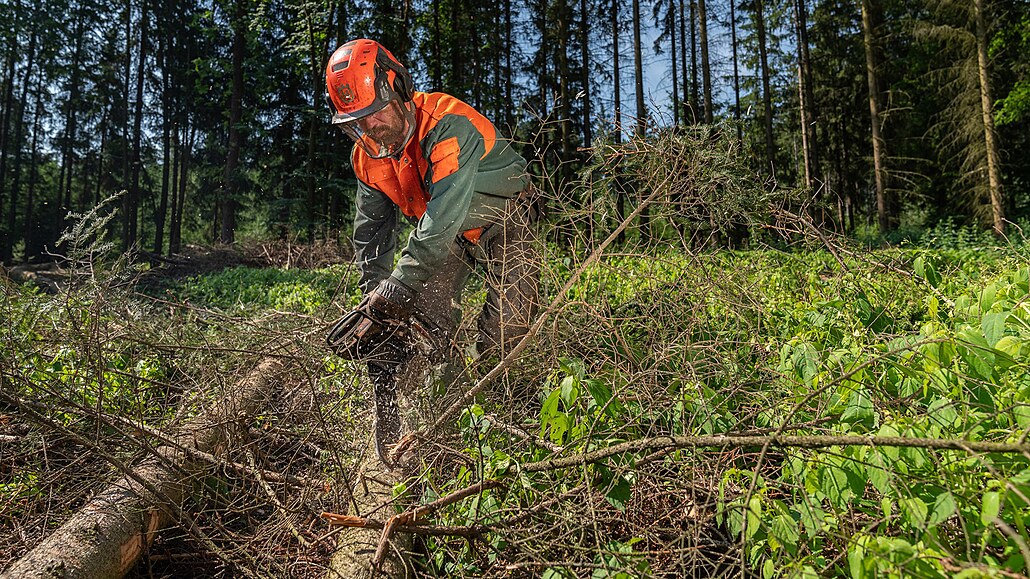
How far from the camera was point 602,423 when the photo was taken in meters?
2.40

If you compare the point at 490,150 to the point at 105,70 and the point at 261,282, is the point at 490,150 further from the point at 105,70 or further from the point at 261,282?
the point at 105,70

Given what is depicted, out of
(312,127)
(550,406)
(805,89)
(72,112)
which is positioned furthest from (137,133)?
(550,406)

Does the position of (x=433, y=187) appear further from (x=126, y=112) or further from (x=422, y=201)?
(x=126, y=112)

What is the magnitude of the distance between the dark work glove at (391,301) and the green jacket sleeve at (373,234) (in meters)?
0.74

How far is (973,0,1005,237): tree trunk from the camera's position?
49.3 feet

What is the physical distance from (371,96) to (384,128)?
222 mm

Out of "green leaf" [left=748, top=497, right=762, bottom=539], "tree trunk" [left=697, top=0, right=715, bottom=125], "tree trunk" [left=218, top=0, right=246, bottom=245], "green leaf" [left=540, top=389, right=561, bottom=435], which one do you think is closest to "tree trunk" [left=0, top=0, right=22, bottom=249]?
"tree trunk" [left=218, top=0, right=246, bottom=245]

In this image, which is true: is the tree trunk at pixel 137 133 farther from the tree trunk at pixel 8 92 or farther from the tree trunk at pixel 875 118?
the tree trunk at pixel 875 118

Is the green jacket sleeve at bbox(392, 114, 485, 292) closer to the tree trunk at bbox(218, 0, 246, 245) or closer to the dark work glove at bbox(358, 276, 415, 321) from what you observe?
the dark work glove at bbox(358, 276, 415, 321)

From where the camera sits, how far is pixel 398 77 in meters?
3.32

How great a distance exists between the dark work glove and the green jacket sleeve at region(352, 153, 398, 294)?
29.1 inches

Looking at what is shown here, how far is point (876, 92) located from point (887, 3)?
7.11 meters

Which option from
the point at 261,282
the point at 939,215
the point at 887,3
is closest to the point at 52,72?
the point at 261,282

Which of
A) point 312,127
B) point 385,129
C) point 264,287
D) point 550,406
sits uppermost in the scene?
point 312,127
